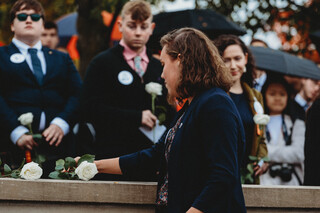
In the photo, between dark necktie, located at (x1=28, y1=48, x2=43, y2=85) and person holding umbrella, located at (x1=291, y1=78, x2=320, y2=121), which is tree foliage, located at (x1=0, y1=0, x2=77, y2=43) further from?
person holding umbrella, located at (x1=291, y1=78, x2=320, y2=121)

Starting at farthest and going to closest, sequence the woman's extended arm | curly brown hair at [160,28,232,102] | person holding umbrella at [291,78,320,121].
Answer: person holding umbrella at [291,78,320,121], the woman's extended arm, curly brown hair at [160,28,232,102]

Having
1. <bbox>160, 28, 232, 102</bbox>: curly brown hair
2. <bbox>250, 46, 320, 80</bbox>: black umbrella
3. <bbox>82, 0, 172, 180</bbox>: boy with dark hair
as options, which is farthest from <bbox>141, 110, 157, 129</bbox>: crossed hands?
<bbox>250, 46, 320, 80</bbox>: black umbrella

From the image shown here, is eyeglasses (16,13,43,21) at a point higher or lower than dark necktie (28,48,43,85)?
higher

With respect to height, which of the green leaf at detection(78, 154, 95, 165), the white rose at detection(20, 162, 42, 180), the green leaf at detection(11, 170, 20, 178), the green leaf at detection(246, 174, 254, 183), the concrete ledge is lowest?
the green leaf at detection(246, 174, 254, 183)

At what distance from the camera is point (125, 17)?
4449 mm

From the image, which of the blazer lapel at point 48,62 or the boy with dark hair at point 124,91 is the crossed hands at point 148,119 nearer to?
the boy with dark hair at point 124,91

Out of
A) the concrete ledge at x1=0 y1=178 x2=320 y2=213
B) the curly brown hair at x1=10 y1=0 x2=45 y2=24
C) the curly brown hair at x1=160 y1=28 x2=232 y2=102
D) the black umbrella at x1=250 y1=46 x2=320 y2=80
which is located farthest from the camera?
the black umbrella at x1=250 y1=46 x2=320 y2=80

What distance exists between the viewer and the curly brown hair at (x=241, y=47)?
15.1ft

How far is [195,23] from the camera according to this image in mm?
6617

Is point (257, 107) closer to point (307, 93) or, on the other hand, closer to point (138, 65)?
point (138, 65)

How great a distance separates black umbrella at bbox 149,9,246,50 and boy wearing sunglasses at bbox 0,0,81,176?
7.34 feet

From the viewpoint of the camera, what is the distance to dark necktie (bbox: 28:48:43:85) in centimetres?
439

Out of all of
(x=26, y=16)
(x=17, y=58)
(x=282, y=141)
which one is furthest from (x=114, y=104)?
(x=282, y=141)

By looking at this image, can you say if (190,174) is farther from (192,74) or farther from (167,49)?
(167,49)
